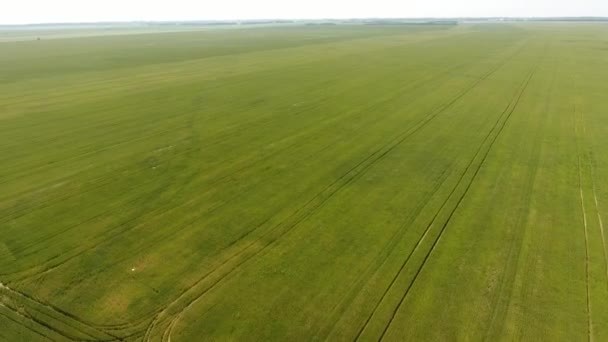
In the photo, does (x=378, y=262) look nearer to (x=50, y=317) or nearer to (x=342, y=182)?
(x=342, y=182)

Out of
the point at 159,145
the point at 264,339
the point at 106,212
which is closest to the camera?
the point at 264,339

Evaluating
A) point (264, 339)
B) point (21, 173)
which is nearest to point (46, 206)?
point (21, 173)

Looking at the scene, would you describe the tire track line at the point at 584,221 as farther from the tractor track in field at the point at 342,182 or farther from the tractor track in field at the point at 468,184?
the tractor track in field at the point at 342,182

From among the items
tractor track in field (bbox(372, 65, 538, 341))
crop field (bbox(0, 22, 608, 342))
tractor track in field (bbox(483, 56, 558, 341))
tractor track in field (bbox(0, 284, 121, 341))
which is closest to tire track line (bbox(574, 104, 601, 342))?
crop field (bbox(0, 22, 608, 342))

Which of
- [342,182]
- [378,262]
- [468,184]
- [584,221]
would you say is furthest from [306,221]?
[584,221]

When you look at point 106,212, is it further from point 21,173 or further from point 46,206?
point 21,173

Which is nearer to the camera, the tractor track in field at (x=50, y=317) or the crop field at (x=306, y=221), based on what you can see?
the tractor track in field at (x=50, y=317)

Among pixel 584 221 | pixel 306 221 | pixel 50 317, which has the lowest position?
pixel 50 317

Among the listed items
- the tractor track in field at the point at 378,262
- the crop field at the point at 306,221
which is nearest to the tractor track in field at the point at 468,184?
the crop field at the point at 306,221
